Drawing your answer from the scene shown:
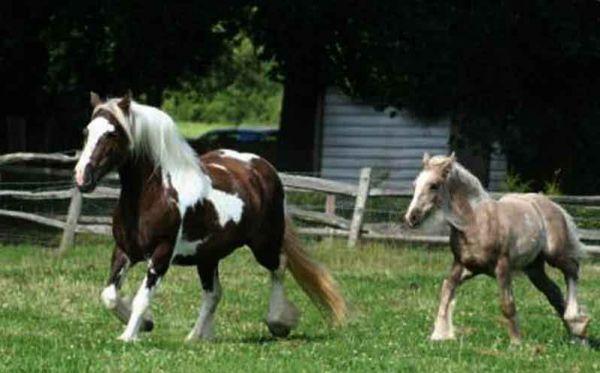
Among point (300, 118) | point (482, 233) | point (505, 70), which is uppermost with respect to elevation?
point (482, 233)

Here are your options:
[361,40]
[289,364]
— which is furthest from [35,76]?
[289,364]

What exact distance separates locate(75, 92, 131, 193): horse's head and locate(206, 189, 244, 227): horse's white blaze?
893mm

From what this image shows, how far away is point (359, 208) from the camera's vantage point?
23859 mm

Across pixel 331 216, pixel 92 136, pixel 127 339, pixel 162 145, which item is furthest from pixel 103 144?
pixel 331 216

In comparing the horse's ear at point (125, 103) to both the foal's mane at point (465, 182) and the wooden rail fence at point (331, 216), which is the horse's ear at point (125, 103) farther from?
the wooden rail fence at point (331, 216)

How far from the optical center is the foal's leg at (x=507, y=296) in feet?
41.7

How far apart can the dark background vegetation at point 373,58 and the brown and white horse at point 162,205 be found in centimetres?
1459

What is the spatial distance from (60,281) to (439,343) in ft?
23.2

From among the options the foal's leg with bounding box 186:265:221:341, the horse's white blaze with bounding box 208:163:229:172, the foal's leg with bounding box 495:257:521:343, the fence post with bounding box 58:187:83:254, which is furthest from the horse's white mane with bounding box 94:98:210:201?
the fence post with bounding box 58:187:83:254

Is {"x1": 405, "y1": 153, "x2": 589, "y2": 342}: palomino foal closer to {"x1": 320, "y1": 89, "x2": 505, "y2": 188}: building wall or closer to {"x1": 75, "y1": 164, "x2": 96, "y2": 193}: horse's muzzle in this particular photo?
{"x1": 75, "y1": 164, "x2": 96, "y2": 193}: horse's muzzle

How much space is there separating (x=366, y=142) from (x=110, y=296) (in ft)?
76.9

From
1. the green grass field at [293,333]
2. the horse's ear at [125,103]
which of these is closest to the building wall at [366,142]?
the green grass field at [293,333]

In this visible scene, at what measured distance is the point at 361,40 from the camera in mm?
32844

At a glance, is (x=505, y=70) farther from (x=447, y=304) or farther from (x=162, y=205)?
(x=162, y=205)
